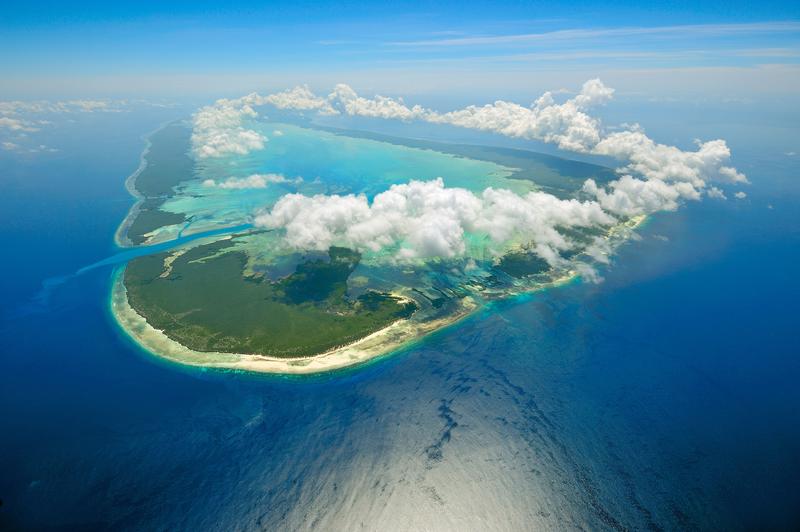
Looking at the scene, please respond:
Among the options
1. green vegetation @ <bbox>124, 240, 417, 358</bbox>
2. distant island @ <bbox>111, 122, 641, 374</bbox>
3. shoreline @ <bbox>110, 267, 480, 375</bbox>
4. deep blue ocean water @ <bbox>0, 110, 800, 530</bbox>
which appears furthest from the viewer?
green vegetation @ <bbox>124, 240, 417, 358</bbox>

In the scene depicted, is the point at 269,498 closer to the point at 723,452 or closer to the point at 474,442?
the point at 474,442

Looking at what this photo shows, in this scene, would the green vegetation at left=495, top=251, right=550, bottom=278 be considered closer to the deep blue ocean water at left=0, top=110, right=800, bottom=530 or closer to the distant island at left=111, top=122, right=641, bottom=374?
the distant island at left=111, top=122, right=641, bottom=374

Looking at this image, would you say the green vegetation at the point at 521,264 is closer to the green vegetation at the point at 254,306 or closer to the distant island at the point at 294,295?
the distant island at the point at 294,295

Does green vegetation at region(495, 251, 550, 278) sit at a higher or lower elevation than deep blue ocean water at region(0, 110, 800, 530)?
higher

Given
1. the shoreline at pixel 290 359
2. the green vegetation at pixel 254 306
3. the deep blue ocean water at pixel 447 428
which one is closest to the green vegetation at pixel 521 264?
the deep blue ocean water at pixel 447 428

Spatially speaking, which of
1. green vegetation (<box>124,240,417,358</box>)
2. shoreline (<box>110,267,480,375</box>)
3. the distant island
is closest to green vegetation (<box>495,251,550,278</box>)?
the distant island

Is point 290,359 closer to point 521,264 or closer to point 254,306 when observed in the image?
point 254,306

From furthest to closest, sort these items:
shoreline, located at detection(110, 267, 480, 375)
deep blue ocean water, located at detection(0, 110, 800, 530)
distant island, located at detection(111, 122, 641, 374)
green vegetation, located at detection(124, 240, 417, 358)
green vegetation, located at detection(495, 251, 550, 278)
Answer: green vegetation, located at detection(495, 251, 550, 278) → green vegetation, located at detection(124, 240, 417, 358) → distant island, located at detection(111, 122, 641, 374) → shoreline, located at detection(110, 267, 480, 375) → deep blue ocean water, located at detection(0, 110, 800, 530)
